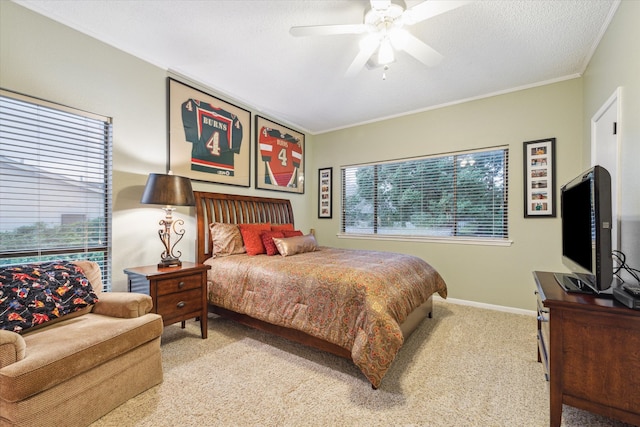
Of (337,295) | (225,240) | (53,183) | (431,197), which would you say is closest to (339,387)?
(337,295)

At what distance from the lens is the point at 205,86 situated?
3363 mm

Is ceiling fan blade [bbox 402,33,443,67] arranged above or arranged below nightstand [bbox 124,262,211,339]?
above

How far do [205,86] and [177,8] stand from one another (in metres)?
1.25

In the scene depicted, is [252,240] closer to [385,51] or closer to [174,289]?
[174,289]

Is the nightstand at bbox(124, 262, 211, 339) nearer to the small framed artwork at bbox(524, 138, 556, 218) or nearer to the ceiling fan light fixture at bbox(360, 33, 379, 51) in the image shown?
the ceiling fan light fixture at bbox(360, 33, 379, 51)

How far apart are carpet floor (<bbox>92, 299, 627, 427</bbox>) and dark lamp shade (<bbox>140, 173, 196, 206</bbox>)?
1.29m

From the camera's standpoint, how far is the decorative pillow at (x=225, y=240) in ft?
10.3

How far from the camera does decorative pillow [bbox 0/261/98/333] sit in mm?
1569

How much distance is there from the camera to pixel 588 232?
164cm

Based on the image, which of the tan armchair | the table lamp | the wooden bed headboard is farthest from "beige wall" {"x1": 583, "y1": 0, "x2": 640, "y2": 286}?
the wooden bed headboard

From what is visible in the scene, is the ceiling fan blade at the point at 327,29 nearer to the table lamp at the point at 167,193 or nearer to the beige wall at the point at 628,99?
the table lamp at the point at 167,193

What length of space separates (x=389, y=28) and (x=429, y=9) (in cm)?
34

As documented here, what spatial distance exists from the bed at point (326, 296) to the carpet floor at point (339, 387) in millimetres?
173

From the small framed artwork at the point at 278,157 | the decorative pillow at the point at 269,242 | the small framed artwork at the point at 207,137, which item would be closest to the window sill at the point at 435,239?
the small framed artwork at the point at 278,157
